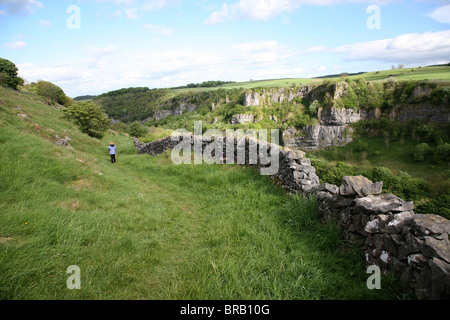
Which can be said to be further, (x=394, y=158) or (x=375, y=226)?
(x=394, y=158)

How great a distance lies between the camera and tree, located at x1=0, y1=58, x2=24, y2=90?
3450cm

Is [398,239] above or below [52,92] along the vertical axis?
below

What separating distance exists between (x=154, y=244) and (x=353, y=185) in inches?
160

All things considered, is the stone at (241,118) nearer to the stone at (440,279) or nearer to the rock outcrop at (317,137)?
the rock outcrop at (317,137)

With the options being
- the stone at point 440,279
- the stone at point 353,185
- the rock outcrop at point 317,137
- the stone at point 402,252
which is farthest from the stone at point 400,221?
the rock outcrop at point 317,137

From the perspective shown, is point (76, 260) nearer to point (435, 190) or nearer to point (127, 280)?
point (127, 280)

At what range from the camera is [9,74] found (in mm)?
39625

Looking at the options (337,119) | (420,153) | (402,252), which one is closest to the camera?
(402,252)

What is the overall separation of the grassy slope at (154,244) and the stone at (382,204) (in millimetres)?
792

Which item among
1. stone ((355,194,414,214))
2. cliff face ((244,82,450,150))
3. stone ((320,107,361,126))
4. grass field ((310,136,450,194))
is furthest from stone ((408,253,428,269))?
stone ((320,107,361,126))

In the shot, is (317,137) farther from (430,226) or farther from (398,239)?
(430,226)

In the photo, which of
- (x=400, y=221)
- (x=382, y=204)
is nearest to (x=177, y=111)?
(x=382, y=204)

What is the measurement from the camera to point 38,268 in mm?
2699
